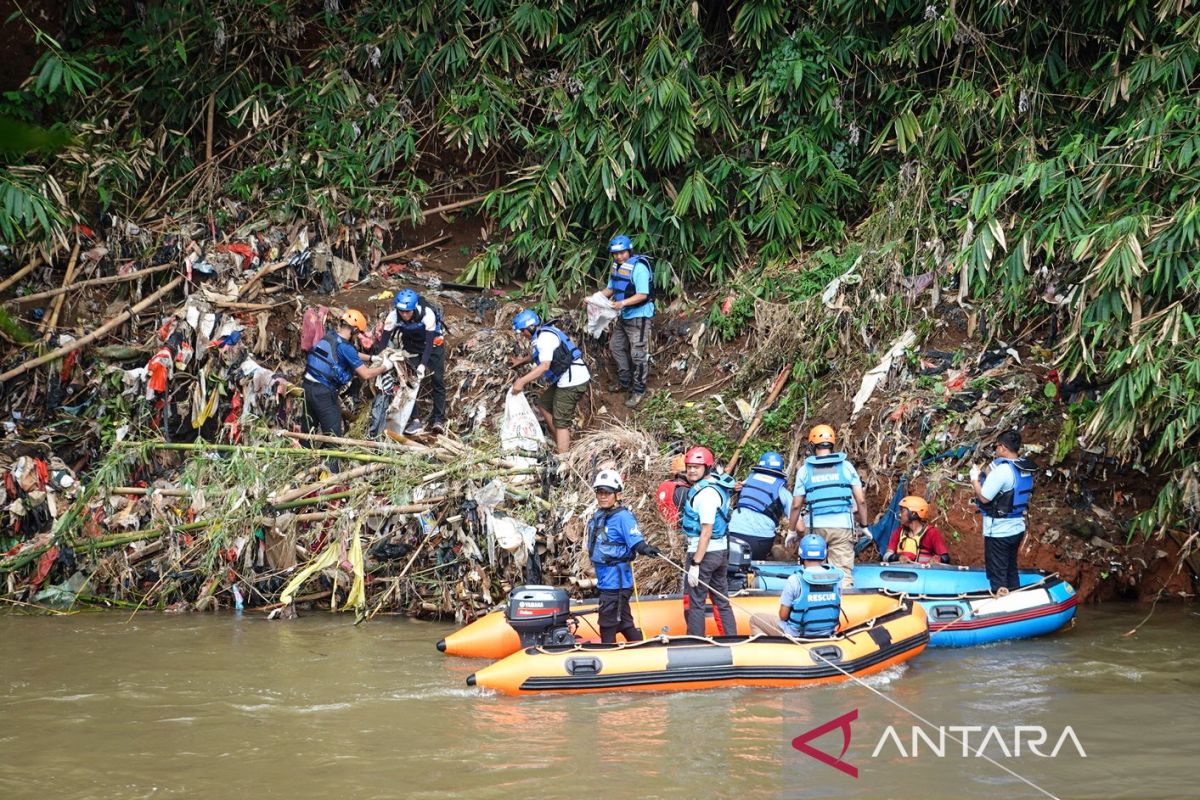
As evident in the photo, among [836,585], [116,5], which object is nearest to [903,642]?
[836,585]

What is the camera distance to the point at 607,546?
26.0 feet

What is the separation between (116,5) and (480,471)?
8737mm

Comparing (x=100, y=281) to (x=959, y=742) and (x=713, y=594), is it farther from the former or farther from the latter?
(x=959, y=742)

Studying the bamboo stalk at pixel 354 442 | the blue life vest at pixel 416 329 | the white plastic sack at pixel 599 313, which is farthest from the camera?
the white plastic sack at pixel 599 313

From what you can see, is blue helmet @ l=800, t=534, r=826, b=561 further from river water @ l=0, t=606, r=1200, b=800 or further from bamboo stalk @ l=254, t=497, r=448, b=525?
bamboo stalk @ l=254, t=497, r=448, b=525

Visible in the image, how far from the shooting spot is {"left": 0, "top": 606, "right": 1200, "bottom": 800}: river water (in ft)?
19.3

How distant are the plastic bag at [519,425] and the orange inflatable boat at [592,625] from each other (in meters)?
2.25

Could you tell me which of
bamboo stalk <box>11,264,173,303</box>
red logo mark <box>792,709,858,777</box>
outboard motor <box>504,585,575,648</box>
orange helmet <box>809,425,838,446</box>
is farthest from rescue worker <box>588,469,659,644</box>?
bamboo stalk <box>11,264,173,303</box>

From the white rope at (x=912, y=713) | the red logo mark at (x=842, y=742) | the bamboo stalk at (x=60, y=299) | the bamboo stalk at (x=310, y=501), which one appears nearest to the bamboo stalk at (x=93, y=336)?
the bamboo stalk at (x=60, y=299)

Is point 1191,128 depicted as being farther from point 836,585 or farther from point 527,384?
point 527,384

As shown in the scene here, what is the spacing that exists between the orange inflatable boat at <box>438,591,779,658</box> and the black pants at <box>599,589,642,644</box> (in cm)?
30

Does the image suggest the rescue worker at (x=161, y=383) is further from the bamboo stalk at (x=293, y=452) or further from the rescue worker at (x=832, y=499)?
the rescue worker at (x=832, y=499)

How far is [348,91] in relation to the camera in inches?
551

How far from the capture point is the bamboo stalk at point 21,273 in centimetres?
1198
